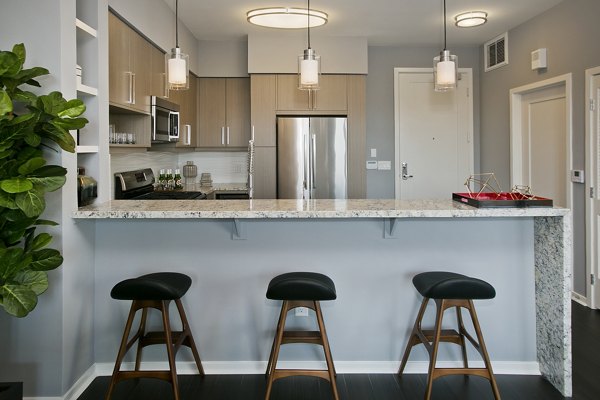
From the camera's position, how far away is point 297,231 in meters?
2.85

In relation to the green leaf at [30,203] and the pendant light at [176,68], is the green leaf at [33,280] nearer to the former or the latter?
the green leaf at [30,203]

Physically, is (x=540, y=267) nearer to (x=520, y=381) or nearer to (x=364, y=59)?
(x=520, y=381)

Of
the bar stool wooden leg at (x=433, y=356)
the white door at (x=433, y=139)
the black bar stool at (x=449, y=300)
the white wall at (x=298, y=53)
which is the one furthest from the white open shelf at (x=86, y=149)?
the white door at (x=433, y=139)

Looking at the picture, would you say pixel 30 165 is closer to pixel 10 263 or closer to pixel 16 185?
pixel 16 185

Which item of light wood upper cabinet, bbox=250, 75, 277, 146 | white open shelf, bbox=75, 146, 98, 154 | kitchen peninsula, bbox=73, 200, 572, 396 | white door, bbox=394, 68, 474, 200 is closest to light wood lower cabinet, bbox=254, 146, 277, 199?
light wood upper cabinet, bbox=250, 75, 277, 146

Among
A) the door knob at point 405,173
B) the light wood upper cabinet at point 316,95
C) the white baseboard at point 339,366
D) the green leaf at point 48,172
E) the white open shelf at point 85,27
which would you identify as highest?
the light wood upper cabinet at point 316,95

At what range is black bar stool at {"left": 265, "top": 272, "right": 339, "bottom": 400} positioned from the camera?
2.33 m

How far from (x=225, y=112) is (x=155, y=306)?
3.78m

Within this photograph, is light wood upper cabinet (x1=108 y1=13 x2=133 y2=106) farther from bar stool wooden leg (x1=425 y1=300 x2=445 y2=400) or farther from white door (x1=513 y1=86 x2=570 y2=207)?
white door (x1=513 y1=86 x2=570 y2=207)

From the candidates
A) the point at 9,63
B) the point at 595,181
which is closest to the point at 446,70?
the point at 595,181

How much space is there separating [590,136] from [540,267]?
184 centimetres

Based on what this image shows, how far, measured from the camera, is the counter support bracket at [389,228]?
2791mm

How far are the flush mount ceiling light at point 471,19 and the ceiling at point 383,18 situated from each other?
62 millimetres

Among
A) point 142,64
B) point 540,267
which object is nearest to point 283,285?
point 540,267
